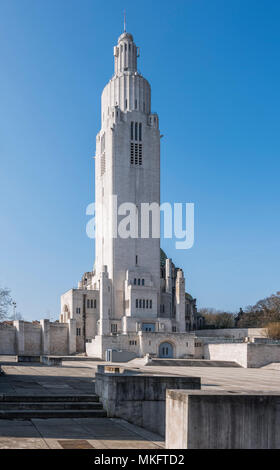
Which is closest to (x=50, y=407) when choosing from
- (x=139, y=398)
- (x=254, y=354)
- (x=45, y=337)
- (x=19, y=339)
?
(x=139, y=398)

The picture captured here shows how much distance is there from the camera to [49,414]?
452 inches

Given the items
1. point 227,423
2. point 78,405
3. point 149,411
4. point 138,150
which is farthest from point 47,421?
point 138,150

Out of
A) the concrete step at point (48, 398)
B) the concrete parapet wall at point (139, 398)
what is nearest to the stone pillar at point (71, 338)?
the concrete step at point (48, 398)

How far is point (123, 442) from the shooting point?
9195 millimetres

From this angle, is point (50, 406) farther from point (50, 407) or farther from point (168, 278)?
point (168, 278)

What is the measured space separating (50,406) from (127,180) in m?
69.3

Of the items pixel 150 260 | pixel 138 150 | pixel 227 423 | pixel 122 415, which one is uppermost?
pixel 138 150

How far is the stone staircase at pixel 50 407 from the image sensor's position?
1132cm

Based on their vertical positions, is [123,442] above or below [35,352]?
above

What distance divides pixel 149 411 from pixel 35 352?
200ft

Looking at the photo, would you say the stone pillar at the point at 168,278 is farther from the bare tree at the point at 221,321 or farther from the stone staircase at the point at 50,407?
the stone staircase at the point at 50,407
